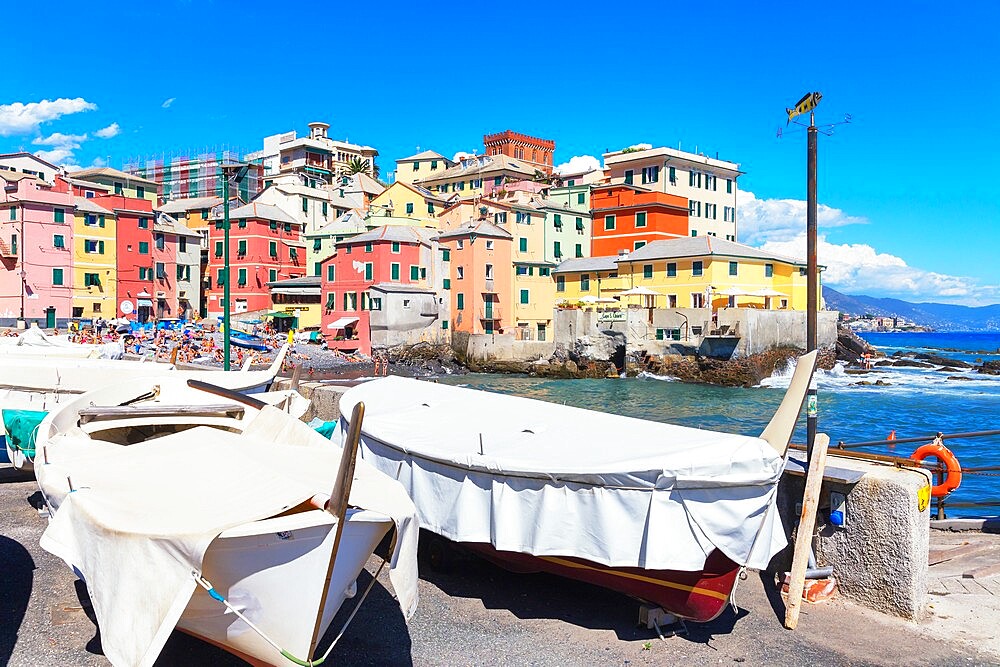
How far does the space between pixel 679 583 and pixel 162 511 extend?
171 inches

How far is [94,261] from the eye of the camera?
6116 cm

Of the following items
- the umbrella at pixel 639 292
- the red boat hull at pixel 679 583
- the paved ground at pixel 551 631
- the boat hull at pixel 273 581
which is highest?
the umbrella at pixel 639 292

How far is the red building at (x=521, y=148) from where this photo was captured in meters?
96.6

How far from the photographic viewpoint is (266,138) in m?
107

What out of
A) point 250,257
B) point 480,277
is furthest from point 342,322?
point 250,257

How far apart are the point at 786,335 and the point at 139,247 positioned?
2044 inches

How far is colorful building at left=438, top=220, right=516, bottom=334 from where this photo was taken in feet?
201

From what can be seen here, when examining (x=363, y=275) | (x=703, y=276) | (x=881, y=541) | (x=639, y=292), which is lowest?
(x=881, y=541)

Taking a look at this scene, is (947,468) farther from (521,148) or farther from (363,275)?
(521,148)

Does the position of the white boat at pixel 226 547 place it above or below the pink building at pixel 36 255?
below

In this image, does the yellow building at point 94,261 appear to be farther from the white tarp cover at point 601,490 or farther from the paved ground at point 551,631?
the white tarp cover at point 601,490

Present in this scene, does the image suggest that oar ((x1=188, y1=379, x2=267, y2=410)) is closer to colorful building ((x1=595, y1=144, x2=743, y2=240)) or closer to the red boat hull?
the red boat hull

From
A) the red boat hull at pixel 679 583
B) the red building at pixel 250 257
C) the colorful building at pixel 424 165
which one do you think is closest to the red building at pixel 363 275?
the red building at pixel 250 257

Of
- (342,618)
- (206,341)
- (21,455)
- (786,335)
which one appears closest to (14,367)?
(21,455)
